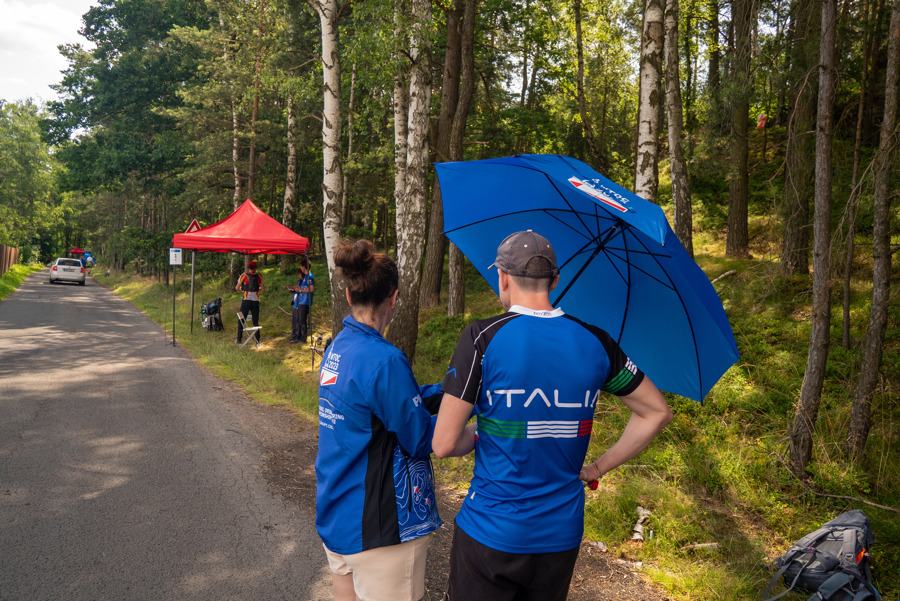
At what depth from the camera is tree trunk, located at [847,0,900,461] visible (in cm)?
523

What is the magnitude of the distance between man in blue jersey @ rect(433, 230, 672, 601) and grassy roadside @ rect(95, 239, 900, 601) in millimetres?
2768

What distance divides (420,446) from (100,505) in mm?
4080

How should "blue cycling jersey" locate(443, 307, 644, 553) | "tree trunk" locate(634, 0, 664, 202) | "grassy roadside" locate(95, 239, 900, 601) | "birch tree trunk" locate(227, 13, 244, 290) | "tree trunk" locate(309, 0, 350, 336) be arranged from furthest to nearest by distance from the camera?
"birch tree trunk" locate(227, 13, 244, 290)
"tree trunk" locate(309, 0, 350, 336)
"tree trunk" locate(634, 0, 664, 202)
"grassy roadside" locate(95, 239, 900, 601)
"blue cycling jersey" locate(443, 307, 644, 553)

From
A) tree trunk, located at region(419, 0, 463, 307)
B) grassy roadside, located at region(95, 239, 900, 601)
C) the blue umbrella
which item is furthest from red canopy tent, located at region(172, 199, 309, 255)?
the blue umbrella

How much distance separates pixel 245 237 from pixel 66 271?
32742mm

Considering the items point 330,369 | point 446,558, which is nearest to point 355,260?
point 330,369

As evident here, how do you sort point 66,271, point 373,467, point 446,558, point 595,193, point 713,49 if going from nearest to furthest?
point 373,467 < point 595,193 < point 446,558 < point 713,49 < point 66,271

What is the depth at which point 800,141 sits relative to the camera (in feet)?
31.3

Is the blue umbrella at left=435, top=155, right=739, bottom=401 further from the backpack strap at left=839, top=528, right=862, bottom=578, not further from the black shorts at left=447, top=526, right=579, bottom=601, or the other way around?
the backpack strap at left=839, top=528, right=862, bottom=578

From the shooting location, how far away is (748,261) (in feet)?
44.5

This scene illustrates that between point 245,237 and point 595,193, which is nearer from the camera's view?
point 595,193

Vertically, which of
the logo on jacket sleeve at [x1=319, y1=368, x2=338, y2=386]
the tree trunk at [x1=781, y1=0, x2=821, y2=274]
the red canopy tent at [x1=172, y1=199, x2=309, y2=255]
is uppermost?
the tree trunk at [x1=781, y1=0, x2=821, y2=274]

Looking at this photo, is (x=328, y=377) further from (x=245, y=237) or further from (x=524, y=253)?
(x=245, y=237)

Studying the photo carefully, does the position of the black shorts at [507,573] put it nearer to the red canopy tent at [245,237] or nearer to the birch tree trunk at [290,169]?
the red canopy tent at [245,237]
